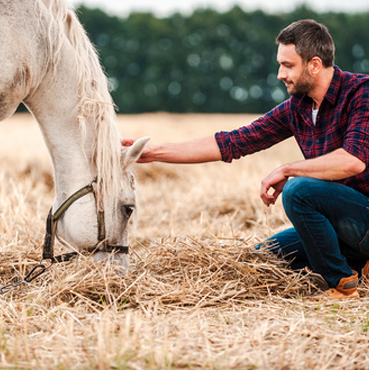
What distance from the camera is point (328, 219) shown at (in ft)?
10.3

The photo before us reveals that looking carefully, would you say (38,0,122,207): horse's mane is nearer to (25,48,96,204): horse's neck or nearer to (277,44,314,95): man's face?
(25,48,96,204): horse's neck

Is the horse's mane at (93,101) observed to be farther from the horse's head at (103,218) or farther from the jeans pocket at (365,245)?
the jeans pocket at (365,245)

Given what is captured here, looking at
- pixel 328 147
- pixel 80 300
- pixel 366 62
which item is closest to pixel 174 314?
pixel 80 300

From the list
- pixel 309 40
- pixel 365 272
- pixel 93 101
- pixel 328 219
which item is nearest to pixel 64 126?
pixel 93 101

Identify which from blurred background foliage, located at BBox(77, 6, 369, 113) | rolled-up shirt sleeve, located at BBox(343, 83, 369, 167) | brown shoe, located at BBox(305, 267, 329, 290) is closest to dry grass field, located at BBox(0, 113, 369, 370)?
brown shoe, located at BBox(305, 267, 329, 290)

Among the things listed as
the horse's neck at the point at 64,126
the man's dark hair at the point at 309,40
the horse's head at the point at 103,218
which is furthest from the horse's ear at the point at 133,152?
→ the man's dark hair at the point at 309,40

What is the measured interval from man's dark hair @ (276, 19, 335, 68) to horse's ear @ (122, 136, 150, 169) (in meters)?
1.01

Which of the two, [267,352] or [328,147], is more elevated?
[328,147]

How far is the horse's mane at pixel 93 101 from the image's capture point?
2949 millimetres

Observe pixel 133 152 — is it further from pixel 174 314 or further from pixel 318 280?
pixel 318 280

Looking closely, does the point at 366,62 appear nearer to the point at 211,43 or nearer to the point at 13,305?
the point at 211,43

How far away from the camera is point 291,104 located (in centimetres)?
340

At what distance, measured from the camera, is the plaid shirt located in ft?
9.78

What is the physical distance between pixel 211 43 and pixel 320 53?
25.4m
